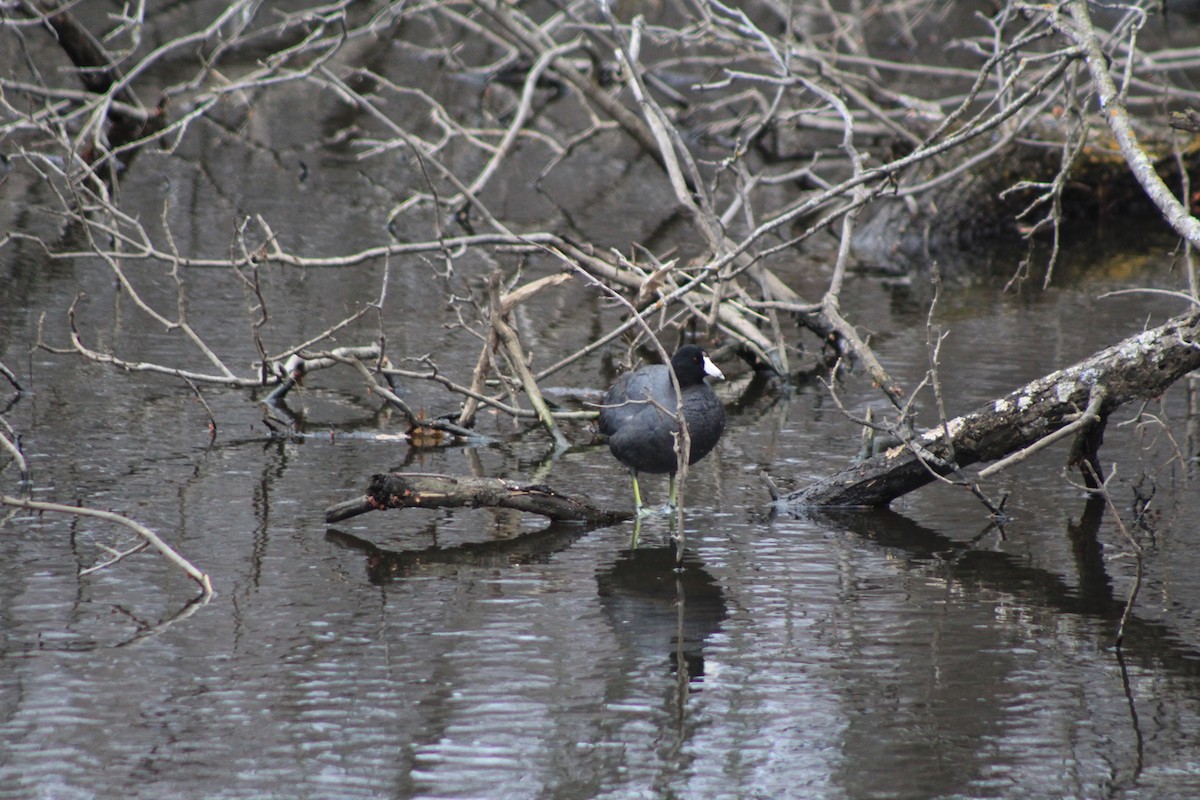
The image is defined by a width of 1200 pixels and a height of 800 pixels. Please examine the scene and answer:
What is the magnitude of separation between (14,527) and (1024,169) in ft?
38.9

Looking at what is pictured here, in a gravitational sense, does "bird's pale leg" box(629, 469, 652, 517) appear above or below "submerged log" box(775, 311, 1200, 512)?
below

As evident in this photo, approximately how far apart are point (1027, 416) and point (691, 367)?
5.23 feet

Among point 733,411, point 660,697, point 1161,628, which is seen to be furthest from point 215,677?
point 733,411

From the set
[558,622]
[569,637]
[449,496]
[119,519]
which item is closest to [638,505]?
[449,496]

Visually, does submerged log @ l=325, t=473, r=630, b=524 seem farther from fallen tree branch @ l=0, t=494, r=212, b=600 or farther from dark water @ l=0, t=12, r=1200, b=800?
fallen tree branch @ l=0, t=494, r=212, b=600

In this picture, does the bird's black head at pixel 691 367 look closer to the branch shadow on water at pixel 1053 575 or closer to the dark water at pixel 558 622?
the dark water at pixel 558 622

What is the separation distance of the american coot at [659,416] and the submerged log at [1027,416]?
696 mm

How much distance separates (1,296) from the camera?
1091cm

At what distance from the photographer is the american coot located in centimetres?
676

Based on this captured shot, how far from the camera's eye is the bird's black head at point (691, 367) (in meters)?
7.03

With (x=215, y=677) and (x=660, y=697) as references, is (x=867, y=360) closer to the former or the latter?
(x=660, y=697)

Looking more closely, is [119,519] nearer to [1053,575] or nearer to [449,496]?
[449,496]

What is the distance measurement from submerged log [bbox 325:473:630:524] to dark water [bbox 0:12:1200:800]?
162mm

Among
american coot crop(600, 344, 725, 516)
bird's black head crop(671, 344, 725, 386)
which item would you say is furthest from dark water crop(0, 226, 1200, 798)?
bird's black head crop(671, 344, 725, 386)
